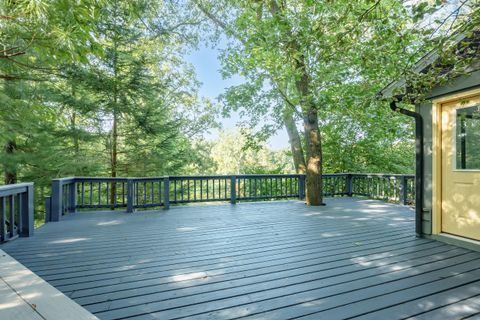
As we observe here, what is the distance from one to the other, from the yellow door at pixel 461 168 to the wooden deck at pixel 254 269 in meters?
0.38

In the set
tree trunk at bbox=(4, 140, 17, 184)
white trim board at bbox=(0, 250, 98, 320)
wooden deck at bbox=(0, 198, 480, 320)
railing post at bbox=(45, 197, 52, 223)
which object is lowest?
wooden deck at bbox=(0, 198, 480, 320)

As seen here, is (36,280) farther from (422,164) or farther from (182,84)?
(182,84)

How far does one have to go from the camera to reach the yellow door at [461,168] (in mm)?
3434

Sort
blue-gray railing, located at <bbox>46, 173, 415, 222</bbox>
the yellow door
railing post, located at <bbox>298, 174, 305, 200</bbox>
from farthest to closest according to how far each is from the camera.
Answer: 1. railing post, located at <bbox>298, 174, 305, 200</bbox>
2. blue-gray railing, located at <bbox>46, 173, 415, 222</bbox>
3. the yellow door

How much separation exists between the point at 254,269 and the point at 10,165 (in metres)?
8.52

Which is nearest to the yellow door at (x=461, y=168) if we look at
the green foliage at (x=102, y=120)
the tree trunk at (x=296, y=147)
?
the tree trunk at (x=296, y=147)

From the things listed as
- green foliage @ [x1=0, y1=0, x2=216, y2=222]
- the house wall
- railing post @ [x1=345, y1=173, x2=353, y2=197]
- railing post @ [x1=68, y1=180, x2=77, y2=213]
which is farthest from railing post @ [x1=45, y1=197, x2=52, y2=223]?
railing post @ [x1=345, y1=173, x2=353, y2=197]

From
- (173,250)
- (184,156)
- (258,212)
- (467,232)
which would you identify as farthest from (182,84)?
(467,232)

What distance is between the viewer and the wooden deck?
6.51 feet

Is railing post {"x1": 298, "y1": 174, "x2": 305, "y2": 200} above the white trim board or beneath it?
beneath

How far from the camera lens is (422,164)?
13.2ft

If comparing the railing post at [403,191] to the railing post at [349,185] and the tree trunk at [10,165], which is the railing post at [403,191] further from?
the tree trunk at [10,165]

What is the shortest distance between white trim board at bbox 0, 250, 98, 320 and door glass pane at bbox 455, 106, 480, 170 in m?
4.41

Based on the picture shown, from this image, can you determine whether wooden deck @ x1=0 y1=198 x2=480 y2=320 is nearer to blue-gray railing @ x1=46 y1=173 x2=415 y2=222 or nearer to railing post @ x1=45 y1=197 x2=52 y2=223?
railing post @ x1=45 y1=197 x2=52 y2=223
